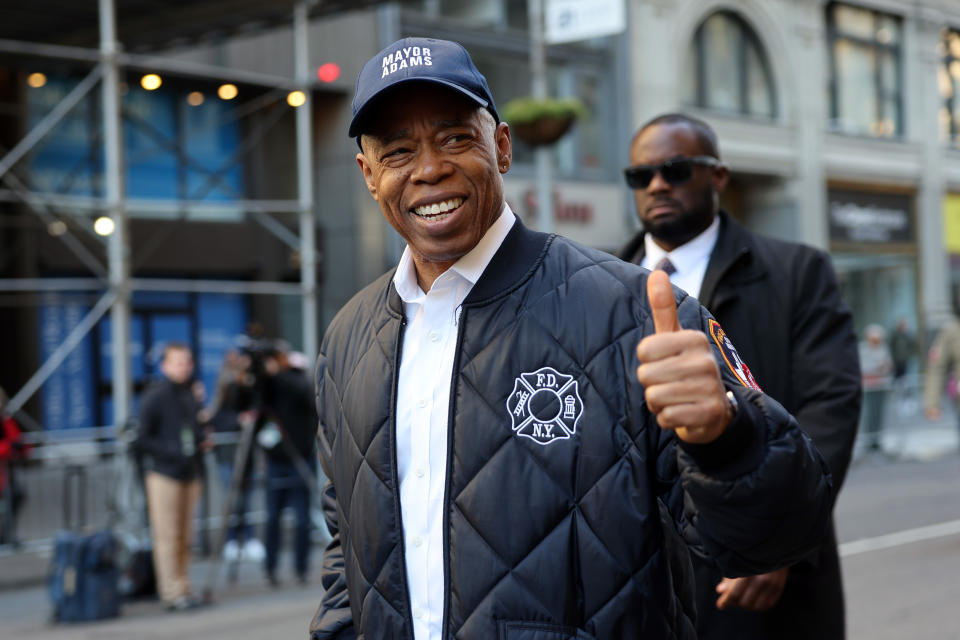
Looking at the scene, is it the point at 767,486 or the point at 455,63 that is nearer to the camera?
the point at 767,486

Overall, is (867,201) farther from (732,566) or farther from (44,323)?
(732,566)

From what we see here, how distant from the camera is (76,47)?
42.4 feet

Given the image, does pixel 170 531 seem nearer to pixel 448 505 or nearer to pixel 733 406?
pixel 448 505

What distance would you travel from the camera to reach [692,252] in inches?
138

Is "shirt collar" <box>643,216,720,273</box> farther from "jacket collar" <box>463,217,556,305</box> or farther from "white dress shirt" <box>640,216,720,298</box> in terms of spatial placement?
"jacket collar" <box>463,217,556,305</box>

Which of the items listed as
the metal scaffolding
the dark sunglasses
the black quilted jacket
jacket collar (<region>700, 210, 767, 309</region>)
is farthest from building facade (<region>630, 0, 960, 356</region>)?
the black quilted jacket

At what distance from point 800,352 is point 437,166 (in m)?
1.71

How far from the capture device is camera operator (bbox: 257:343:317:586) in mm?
9250

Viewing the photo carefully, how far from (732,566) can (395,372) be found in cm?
74

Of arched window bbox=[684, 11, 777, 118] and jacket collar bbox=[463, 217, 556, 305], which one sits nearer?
jacket collar bbox=[463, 217, 556, 305]

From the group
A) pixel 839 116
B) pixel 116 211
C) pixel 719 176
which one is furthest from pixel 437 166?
pixel 839 116

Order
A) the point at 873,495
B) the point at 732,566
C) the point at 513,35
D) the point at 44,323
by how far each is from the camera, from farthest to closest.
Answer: the point at 513,35 < the point at 44,323 < the point at 873,495 < the point at 732,566

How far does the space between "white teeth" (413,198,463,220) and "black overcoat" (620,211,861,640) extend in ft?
4.61

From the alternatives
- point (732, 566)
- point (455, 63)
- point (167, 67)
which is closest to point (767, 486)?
point (732, 566)
